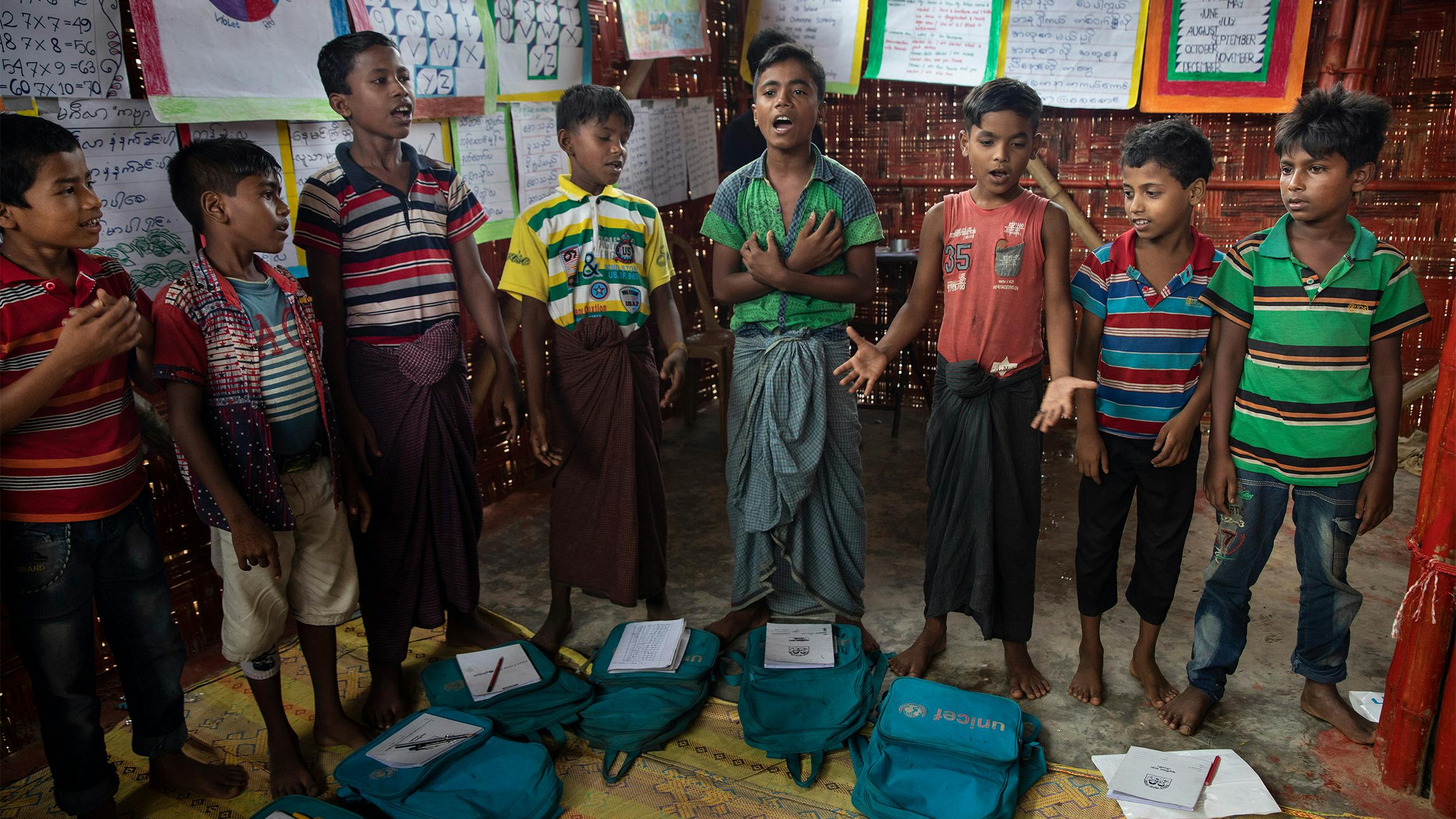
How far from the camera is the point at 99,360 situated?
180cm

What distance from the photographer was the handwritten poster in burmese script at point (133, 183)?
7.55 ft

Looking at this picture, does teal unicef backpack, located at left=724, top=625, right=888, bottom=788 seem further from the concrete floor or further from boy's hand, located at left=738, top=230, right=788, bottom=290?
boy's hand, located at left=738, top=230, right=788, bottom=290

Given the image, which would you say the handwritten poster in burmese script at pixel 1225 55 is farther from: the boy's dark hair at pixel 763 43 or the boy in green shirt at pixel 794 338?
the boy in green shirt at pixel 794 338

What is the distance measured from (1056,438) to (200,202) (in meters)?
3.87

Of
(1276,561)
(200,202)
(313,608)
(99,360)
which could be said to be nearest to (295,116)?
(200,202)

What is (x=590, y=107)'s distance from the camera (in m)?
2.43

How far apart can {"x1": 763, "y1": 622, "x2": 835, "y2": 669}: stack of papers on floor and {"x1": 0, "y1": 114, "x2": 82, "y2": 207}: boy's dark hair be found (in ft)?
6.28

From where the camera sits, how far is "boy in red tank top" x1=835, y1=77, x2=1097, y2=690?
2281mm

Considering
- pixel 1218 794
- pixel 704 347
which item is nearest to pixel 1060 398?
pixel 1218 794

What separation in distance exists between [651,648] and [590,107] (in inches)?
55.7

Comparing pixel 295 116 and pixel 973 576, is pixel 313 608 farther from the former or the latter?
pixel 973 576

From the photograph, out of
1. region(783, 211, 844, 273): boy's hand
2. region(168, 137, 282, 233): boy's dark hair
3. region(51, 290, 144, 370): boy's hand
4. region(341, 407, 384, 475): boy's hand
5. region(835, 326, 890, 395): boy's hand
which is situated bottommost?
region(341, 407, 384, 475): boy's hand

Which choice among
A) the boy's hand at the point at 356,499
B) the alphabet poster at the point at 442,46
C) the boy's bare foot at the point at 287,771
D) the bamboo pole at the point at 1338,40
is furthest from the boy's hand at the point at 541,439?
the bamboo pole at the point at 1338,40

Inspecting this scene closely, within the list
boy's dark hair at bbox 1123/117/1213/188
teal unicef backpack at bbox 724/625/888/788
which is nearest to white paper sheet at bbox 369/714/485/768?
teal unicef backpack at bbox 724/625/888/788
